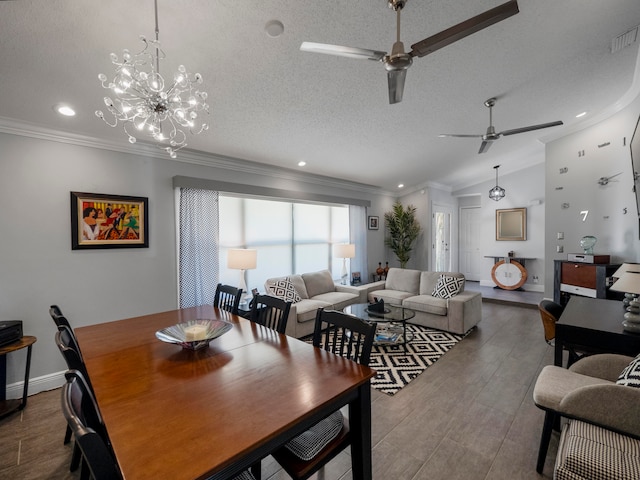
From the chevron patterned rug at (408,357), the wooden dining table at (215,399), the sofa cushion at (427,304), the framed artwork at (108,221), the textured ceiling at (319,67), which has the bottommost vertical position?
the chevron patterned rug at (408,357)

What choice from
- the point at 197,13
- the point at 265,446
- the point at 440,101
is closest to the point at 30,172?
the point at 197,13

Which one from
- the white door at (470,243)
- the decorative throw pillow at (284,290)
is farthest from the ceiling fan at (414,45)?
the white door at (470,243)

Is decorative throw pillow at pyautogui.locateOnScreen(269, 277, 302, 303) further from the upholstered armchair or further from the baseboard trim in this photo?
the upholstered armchair

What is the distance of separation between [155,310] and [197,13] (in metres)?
2.99

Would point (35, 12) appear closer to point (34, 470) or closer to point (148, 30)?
point (148, 30)

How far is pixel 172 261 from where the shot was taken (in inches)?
138

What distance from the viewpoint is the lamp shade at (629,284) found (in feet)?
5.85

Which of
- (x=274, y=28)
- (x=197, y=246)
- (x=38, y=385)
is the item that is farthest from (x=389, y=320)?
(x=38, y=385)

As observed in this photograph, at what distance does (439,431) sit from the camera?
2113 mm

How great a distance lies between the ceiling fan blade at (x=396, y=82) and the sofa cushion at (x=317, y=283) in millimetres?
3275

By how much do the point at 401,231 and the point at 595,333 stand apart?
495 cm

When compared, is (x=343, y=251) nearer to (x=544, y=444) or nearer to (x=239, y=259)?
(x=239, y=259)

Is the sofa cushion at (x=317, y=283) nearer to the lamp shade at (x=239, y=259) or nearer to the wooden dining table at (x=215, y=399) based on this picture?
the lamp shade at (x=239, y=259)

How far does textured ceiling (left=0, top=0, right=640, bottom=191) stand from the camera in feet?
5.95
